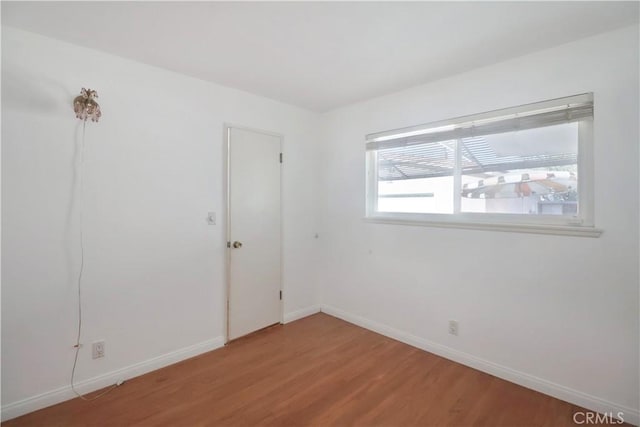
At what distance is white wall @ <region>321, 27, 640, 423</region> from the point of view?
189 centimetres

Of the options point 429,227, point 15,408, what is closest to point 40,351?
point 15,408

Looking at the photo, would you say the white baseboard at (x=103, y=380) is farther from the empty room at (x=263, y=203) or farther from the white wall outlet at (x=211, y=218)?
the white wall outlet at (x=211, y=218)

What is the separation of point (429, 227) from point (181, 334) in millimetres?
2387

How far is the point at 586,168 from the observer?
2.05 meters

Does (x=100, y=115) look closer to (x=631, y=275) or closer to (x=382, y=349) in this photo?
(x=382, y=349)

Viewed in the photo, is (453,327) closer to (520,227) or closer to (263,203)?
(520,227)

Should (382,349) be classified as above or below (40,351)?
below

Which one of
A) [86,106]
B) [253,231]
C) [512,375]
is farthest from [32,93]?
[512,375]

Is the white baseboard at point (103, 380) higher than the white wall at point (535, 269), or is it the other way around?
the white wall at point (535, 269)

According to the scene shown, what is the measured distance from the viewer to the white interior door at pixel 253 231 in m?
2.93

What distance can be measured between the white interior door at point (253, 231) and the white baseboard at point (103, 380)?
0.30 meters

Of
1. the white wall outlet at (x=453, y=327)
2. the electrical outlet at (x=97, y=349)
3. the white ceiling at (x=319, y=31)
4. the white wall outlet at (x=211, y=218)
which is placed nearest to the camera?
the white ceiling at (x=319, y=31)

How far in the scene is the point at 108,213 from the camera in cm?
222

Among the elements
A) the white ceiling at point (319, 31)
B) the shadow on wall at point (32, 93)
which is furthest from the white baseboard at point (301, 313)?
the shadow on wall at point (32, 93)
